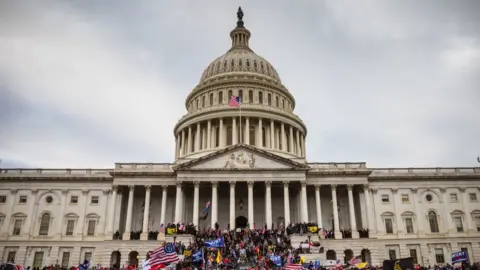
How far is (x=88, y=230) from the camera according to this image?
56.9 metres

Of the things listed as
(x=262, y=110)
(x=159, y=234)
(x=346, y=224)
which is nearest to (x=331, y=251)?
(x=346, y=224)

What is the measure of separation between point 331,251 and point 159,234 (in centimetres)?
2182

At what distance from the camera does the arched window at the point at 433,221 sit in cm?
5706

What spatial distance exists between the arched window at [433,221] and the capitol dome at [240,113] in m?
20.0

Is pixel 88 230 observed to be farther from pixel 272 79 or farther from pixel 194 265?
pixel 272 79

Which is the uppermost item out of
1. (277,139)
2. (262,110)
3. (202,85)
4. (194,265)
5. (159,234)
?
(202,85)

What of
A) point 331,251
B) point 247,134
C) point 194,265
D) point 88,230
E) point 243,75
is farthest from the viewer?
point 243,75

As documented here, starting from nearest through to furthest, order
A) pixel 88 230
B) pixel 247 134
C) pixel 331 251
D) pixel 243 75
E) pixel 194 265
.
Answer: pixel 194 265, pixel 331 251, pixel 88 230, pixel 247 134, pixel 243 75

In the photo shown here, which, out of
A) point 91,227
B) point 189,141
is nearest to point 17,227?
point 91,227

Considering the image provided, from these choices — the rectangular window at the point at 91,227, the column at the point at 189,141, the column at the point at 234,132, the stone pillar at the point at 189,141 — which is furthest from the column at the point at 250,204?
the rectangular window at the point at 91,227

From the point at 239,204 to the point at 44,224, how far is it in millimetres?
27294

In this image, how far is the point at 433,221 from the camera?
188ft

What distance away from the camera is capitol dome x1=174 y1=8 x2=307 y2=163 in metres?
69.2

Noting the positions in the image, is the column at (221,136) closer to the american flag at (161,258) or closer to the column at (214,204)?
the column at (214,204)
